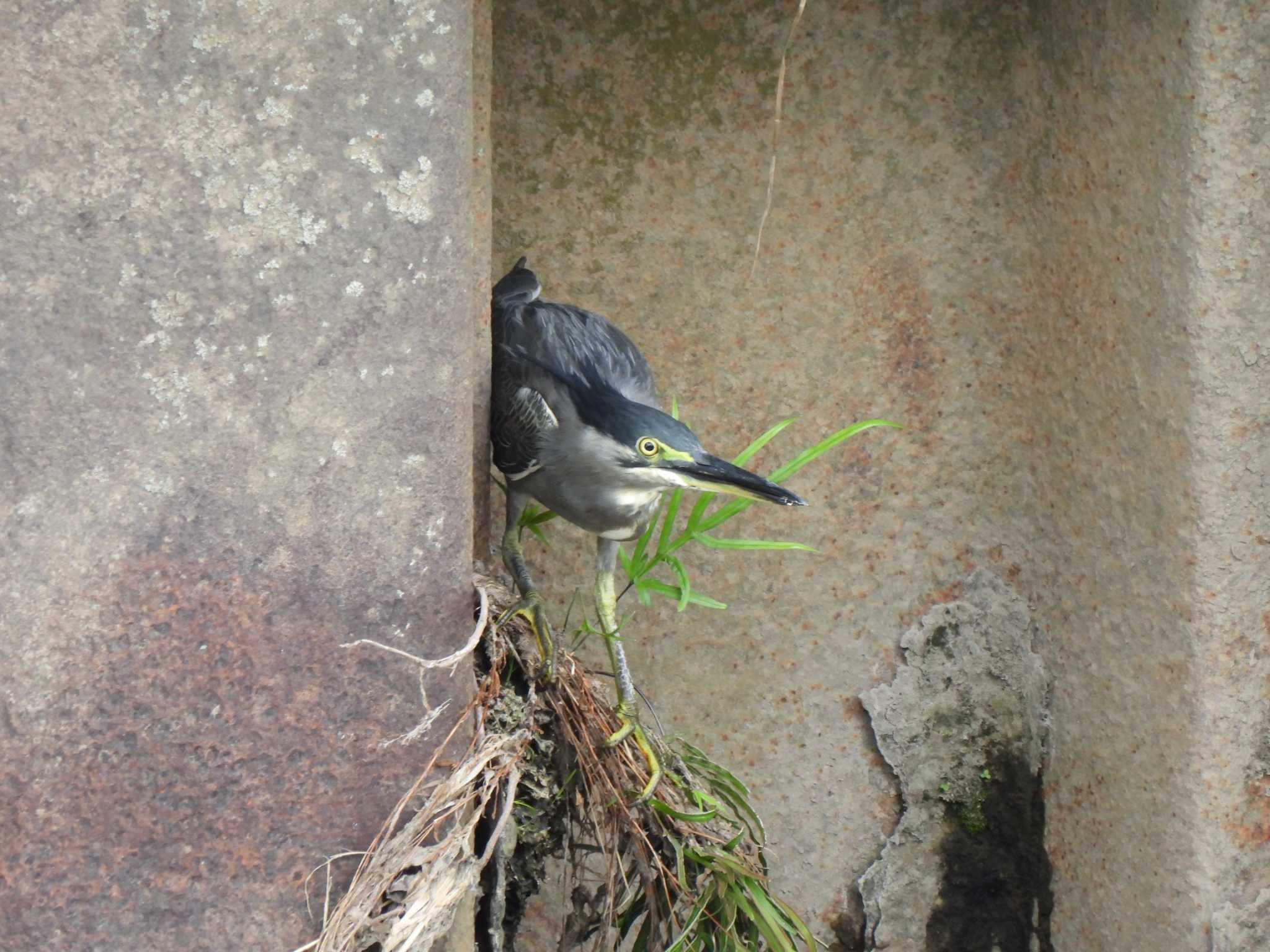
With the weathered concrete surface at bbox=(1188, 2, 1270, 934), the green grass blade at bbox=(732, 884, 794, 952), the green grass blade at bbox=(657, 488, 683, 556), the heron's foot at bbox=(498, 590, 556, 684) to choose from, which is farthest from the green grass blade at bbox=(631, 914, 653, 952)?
the weathered concrete surface at bbox=(1188, 2, 1270, 934)

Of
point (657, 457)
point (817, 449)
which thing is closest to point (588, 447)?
point (657, 457)

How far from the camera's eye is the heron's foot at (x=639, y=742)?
185 centimetres

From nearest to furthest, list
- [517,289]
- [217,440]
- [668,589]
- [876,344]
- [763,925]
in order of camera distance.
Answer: [217,440] < [763,925] < [668,589] < [517,289] < [876,344]

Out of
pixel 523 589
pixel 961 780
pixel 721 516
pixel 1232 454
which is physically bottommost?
pixel 961 780

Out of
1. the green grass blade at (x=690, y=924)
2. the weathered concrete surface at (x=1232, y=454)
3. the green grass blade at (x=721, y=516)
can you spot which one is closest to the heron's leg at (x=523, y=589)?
the green grass blade at (x=721, y=516)

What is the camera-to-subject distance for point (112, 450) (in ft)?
5.17

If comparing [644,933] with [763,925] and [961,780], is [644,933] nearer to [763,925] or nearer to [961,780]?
[763,925]

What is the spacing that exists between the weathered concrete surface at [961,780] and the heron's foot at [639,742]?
54cm

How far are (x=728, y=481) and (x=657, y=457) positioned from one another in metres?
0.10

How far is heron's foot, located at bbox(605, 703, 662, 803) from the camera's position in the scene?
6.07 feet

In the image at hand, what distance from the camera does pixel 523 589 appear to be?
1.95 meters

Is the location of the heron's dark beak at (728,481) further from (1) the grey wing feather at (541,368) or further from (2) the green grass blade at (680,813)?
(2) the green grass blade at (680,813)

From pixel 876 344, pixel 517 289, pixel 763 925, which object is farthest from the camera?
pixel 876 344

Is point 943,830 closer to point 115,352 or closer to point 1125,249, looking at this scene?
point 1125,249
